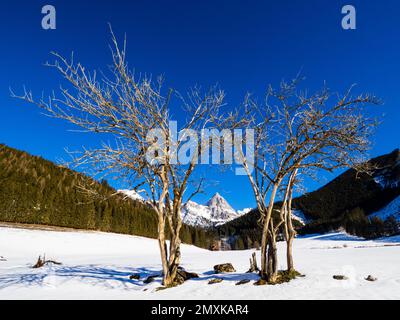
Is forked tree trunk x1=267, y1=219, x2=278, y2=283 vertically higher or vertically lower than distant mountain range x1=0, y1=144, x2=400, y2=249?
lower

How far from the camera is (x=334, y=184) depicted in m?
179

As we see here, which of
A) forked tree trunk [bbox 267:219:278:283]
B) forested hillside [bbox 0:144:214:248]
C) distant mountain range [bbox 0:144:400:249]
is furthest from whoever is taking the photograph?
forested hillside [bbox 0:144:214:248]

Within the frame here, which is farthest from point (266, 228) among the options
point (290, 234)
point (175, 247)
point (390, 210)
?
point (390, 210)

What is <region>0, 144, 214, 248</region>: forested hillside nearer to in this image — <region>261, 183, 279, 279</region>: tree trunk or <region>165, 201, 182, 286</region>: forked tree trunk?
<region>165, 201, 182, 286</region>: forked tree trunk

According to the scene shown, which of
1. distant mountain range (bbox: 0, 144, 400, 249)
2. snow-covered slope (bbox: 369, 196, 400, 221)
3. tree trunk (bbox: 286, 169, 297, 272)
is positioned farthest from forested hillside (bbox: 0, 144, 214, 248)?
snow-covered slope (bbox: 369, 196, 400, 221)

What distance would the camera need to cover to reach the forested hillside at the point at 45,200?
41.6m

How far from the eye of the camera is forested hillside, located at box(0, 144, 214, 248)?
4162 centimetres

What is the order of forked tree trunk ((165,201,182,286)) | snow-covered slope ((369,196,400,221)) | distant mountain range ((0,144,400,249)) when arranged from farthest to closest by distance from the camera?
snow-covered slope ((369,196,400,221))
distant mountain range ((0,144,400,249))
forked tree trunk ((165,201,182,286))

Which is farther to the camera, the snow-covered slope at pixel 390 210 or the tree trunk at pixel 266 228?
the snow-covered slope at pixel 390 210

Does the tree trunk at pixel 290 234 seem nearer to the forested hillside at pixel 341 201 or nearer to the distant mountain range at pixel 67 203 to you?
the distant mountain range at pixel 67 203

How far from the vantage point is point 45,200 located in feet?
150

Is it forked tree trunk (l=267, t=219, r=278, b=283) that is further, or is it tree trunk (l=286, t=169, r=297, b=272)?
tree trunk (l=286, t=169, r=297, b=272)

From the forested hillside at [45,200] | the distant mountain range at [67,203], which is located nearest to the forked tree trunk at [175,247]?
the distant mountain range at [67,203]
